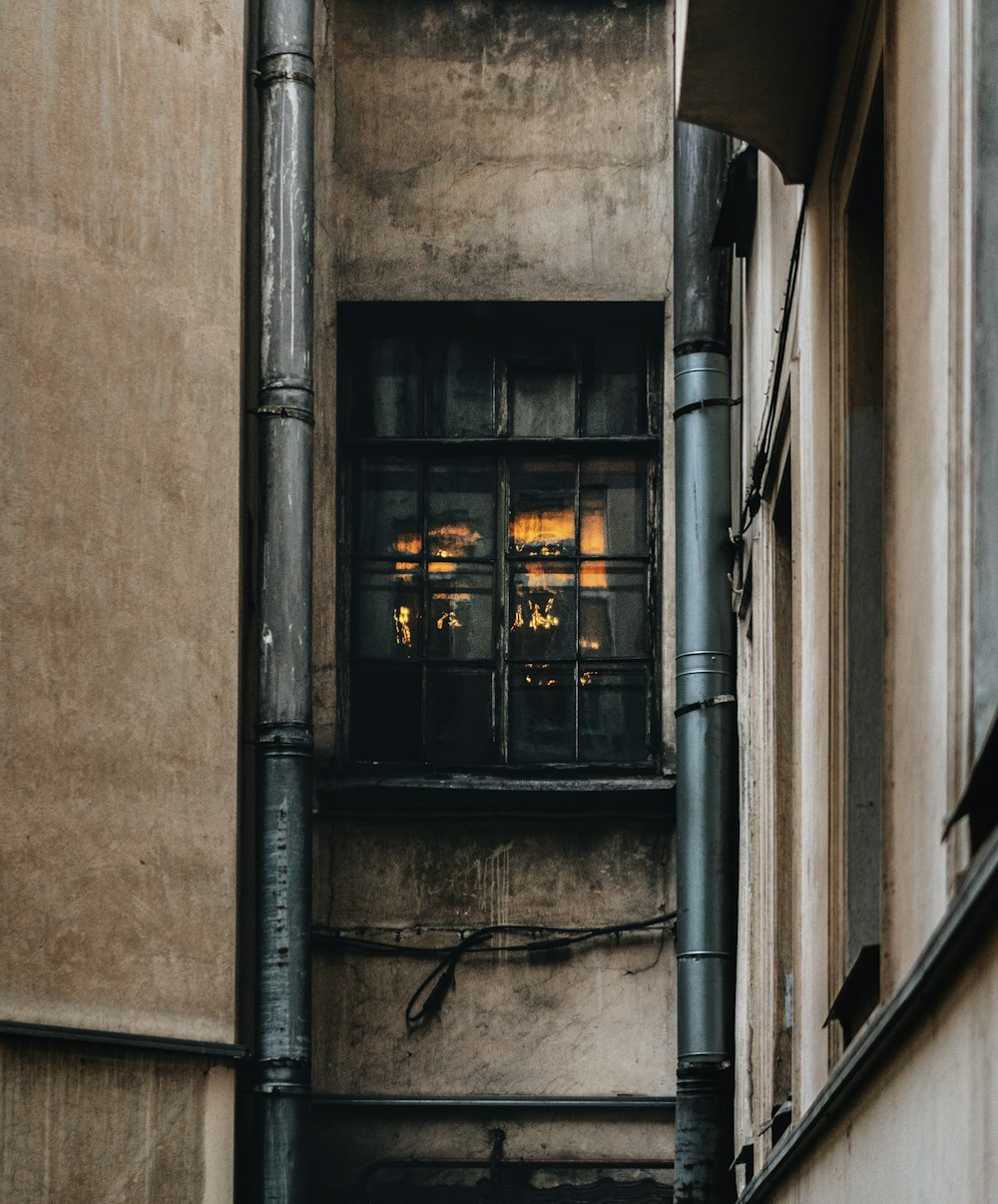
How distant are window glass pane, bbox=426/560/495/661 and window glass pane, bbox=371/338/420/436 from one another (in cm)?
74

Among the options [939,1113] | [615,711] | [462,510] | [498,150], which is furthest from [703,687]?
[939,1113]

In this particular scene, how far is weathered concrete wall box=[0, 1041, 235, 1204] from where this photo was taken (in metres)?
8.57

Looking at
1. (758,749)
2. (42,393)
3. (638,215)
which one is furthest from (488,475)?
(758,749)

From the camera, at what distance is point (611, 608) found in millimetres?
11781

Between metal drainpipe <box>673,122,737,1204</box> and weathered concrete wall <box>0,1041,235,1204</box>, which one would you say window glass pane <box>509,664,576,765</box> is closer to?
metal drainpipe <box>673,122,737,1204</box>

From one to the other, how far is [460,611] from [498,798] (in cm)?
109

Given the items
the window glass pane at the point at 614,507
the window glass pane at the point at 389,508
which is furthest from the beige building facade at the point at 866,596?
the window glass pane at the point at 389,508

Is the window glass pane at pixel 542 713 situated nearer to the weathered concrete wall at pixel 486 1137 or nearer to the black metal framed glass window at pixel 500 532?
the black metal framed glass window at pixel 500 532

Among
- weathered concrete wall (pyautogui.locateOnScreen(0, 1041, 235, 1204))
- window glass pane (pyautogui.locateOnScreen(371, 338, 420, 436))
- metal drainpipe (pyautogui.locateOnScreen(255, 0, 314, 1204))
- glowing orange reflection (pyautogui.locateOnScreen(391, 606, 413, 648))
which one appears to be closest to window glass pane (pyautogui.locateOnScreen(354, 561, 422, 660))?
glowing orange reflection (pyautogui.locateOnScreen(391, 606, 413, 648))

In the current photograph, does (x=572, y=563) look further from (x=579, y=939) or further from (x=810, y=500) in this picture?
(x=810, y=500)

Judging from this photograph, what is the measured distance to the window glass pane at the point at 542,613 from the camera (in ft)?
38.6

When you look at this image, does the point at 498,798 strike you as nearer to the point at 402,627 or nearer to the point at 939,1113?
the point at 402,627

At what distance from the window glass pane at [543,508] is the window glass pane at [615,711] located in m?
0.71

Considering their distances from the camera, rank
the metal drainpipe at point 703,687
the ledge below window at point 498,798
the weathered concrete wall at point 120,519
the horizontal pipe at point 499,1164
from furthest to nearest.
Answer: the ledge below window at point 498,798 < the horizontal pipe at point 499,1164 < the metal drainpipe at point 703,687 < the weathered concrete wall at point 120,519
